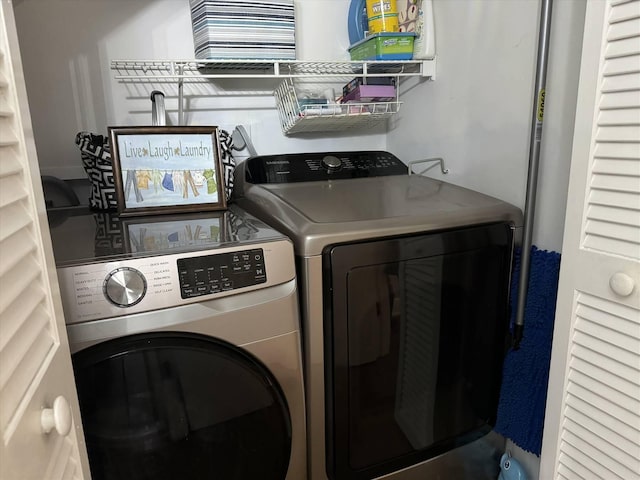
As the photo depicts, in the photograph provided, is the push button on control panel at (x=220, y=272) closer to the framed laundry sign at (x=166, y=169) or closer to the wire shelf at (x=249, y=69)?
the framed laundry sign at (x=166, y=169)

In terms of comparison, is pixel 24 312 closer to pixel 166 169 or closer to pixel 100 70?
pixel 166 169

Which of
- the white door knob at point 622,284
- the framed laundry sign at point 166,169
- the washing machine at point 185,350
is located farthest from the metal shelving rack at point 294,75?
the white door knob at point 622,284

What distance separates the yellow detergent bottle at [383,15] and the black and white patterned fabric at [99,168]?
3.07ft

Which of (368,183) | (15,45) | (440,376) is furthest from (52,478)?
(368,183)

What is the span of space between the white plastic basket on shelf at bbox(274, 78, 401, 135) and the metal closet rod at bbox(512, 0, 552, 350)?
524 mm

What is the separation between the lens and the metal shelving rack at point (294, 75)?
146 cm

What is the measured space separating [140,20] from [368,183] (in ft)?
3.00

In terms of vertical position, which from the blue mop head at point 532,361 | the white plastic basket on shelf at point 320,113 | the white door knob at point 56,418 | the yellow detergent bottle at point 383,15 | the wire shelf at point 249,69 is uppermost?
the yellow detergent bottle at point 383,15

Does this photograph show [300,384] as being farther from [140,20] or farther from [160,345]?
[140,20]

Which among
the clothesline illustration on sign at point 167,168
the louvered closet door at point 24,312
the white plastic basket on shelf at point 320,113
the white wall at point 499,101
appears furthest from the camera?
the white plastic basket on shelf at point 320,113

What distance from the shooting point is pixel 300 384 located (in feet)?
3.52

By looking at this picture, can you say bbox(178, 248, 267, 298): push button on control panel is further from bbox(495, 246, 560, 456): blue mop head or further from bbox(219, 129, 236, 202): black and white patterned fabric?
bbox(495, 246, 560, 456): blue mop head

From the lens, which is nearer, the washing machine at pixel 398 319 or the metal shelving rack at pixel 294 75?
the washing machine at pixel 398 319

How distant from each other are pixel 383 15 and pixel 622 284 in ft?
3.64
